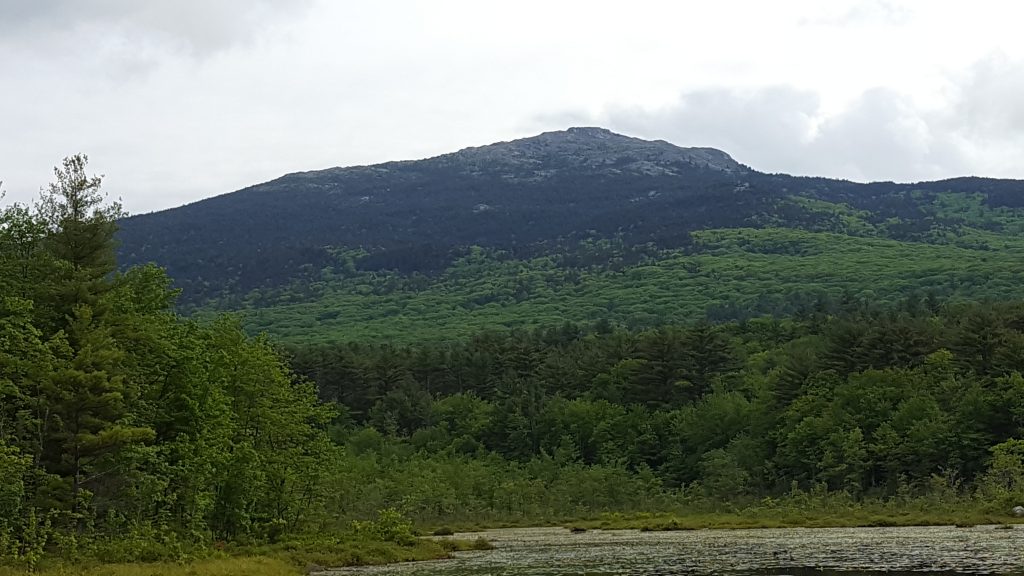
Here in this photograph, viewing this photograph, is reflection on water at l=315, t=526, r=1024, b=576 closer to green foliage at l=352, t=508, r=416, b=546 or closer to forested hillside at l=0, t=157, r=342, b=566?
green foliage at l=352, t=508, r=416, b=546

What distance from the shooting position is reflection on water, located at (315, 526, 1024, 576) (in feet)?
112

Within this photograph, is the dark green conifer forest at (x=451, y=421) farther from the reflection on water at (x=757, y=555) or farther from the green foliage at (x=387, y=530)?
the reflection on water at (x=757, y=555)

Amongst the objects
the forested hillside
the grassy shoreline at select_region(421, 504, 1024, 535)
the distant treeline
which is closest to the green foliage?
the forested hillside

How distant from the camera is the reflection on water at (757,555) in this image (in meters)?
34.0

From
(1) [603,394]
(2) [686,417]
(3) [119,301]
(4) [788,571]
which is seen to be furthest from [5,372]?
(1) [603,394]

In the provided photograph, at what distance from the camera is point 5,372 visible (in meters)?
35.8

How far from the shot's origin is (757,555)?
4062 centimetres

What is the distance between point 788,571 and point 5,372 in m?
27.0

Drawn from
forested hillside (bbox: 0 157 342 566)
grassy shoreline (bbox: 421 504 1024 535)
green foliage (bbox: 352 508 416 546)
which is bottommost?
grassy shoreline (bbox: 421 504 1024 535)

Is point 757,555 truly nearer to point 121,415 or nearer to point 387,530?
point 387,530

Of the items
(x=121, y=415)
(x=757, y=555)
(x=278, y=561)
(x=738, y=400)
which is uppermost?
(x=121, y=415)

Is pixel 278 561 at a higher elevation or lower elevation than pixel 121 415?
lower

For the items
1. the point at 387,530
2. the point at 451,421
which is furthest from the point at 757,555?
the point at 451,421

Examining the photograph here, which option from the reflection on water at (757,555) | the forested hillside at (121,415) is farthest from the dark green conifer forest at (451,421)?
the reflection on water at (757,555)
